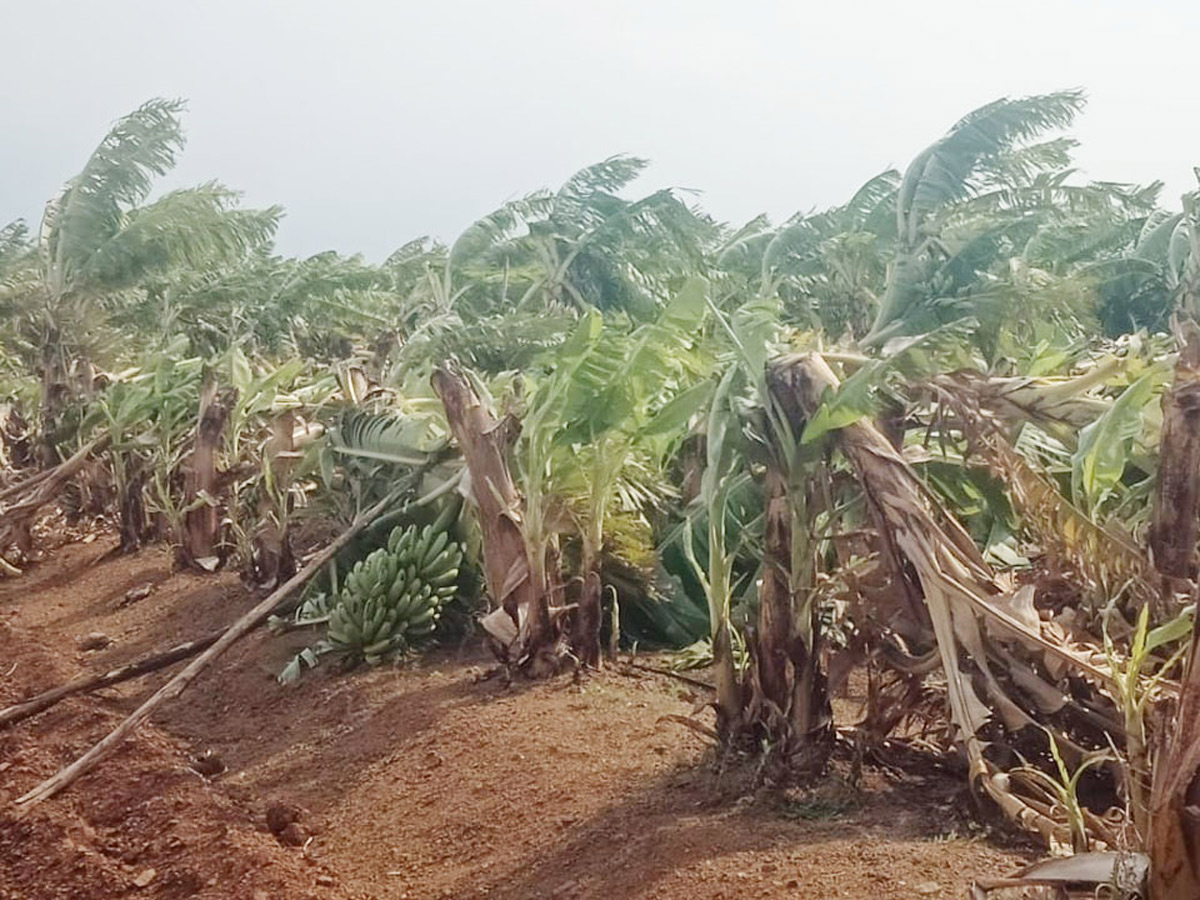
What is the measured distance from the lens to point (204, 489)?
793 centimetres

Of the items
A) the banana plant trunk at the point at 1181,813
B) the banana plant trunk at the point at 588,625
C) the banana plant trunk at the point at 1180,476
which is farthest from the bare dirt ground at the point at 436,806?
the banana plant trunk at the point at 1180,476

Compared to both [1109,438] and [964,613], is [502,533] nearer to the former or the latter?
[964,613]

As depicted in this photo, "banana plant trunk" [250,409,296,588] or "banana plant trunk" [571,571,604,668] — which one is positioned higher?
"banana plant trunk" [250,409,296,588]

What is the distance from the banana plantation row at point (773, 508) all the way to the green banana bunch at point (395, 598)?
0.6 inches

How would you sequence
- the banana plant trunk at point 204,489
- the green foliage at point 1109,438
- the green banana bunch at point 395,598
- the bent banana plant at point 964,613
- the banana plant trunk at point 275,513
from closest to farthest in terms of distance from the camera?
1. the bent banana plant at point 964,613
2. the green foliage at point 1109,438
3. the green banana bunch at point 395,598
4. the banana plant trunk at point 275,513
5. the banana plant trunk at point 204,489

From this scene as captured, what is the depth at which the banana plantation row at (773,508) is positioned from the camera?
303 cm

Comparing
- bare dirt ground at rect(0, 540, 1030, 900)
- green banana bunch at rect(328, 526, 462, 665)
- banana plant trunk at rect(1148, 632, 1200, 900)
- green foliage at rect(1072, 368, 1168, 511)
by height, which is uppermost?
green foliage at rect(1072, 368, 1168, 511)

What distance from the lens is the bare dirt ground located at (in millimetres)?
2898

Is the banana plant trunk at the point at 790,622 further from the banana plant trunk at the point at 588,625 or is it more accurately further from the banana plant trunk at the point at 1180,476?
the banana plant trunk at the point at 588,625

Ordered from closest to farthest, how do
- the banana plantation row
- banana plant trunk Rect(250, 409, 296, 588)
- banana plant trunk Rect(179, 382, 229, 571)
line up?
the banana plantation row < banana plant trunk Rect(250, 409, 296, 588) < banana plant trunk Rect(179, 382, 229, 571)

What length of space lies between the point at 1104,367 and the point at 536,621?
2.42 meters

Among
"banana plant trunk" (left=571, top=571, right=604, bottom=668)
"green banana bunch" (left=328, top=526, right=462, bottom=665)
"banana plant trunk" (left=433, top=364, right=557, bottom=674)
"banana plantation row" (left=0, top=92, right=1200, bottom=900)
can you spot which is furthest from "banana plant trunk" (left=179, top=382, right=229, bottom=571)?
"banana plant trunk" (left=571, top=571, right=604, bottom=668)

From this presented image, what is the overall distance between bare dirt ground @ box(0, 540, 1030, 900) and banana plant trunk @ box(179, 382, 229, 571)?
2142 mm

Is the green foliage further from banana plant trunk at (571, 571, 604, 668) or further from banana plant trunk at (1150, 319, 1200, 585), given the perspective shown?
banana plant trunk at (571, 571, 604, 668)
